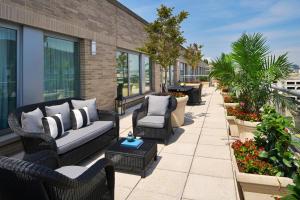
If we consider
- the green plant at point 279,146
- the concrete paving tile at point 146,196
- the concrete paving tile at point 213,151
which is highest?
the green plant at point 279,146

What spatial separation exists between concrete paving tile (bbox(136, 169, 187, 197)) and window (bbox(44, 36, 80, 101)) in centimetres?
323

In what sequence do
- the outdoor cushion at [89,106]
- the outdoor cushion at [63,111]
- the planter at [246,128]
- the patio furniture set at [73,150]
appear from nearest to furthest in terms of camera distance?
the patio furniture set at [73,150]
the outdoor cushion at [63,111]
the planter at [246,128]
the outdoor cushion at [89,106]

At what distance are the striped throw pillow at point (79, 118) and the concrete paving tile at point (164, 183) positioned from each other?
68.1 inches

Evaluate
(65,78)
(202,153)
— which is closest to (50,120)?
(65,78)

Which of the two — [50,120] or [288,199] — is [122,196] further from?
[288,199]

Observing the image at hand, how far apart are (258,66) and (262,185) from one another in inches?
118

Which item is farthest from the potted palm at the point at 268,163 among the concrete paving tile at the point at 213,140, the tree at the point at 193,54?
the tree at the point at 193,54

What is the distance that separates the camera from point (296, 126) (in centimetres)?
298

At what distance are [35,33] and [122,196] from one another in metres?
3.71

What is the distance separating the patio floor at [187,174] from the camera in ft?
10.4

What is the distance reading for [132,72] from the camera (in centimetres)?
1089

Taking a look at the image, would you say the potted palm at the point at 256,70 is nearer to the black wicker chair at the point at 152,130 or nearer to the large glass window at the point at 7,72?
the black wicker chair at the point at 152,130

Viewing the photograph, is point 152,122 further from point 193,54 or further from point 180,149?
point 193,54

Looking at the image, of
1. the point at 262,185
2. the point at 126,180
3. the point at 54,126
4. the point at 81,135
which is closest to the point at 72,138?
the point at 81,135
